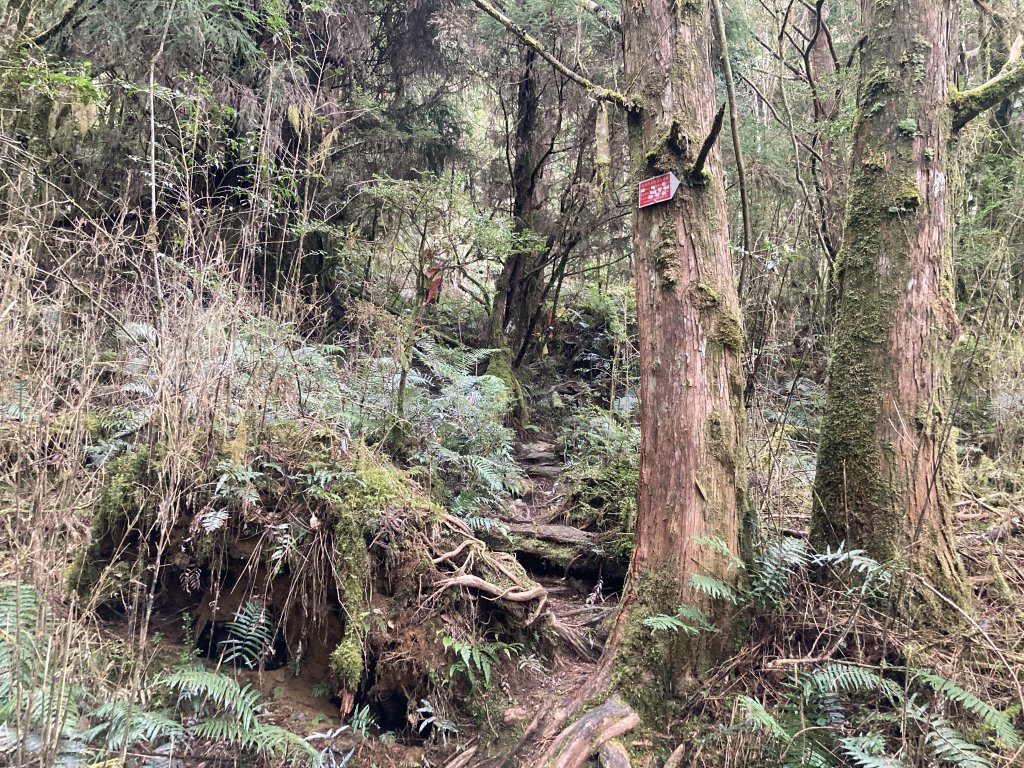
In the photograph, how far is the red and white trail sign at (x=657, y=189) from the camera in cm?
→ 330

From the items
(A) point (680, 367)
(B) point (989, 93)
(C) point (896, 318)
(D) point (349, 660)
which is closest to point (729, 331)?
(A) point (680, 367)

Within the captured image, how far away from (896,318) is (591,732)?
272 cm

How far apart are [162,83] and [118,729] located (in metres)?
7.01

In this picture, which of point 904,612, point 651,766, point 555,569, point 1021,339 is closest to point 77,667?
point 651,766

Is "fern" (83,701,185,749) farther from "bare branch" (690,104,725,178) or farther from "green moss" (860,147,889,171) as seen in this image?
"green moss" (860,147,889,171)

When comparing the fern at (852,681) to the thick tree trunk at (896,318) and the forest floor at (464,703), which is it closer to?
the thick tree trunk at (896,318)

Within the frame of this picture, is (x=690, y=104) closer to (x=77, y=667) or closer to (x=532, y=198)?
(x=77, y=667)

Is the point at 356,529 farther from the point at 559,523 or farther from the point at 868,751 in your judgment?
the point at 868,751

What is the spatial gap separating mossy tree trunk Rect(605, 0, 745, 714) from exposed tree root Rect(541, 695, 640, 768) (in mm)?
102

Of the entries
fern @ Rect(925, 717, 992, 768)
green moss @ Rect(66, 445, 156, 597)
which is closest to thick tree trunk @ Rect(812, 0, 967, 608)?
fern @ Rect(925, 717, 992, 768)

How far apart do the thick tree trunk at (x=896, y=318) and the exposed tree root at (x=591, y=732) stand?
145cm

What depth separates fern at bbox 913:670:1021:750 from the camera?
2166 millimetres

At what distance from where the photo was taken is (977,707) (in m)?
2.24

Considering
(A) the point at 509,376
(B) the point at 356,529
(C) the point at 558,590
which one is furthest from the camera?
(A) the point at 509,376
